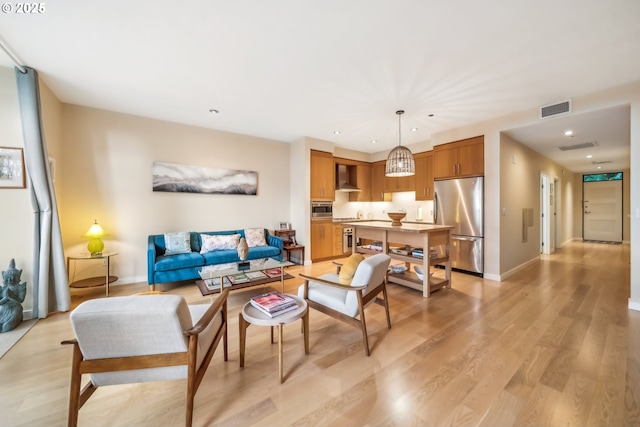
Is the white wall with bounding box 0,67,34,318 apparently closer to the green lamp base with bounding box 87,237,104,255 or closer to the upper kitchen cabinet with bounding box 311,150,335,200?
the green lamp base with bounding box 87,237,104,255

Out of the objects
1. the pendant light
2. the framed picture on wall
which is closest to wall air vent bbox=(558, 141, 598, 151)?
the pendant light

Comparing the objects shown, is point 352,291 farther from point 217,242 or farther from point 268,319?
point 217,242

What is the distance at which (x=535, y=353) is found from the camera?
81.3 inches

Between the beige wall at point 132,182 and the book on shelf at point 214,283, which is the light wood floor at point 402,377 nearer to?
the book on shelf at point 214,283

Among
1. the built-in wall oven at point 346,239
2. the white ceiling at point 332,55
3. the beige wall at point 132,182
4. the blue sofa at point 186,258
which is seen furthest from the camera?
the built-in wall oven at point 346,239

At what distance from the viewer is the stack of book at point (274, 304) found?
5.95 feet

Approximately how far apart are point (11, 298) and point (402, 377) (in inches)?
148

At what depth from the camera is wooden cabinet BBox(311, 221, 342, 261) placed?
5.42 metres

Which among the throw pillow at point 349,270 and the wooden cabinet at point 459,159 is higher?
the wooden cabinet at point 459,159

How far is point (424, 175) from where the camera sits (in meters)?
5.52

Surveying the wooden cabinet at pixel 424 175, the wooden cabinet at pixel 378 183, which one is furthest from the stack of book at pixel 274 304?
the wooden cabinet at pixel 378 183

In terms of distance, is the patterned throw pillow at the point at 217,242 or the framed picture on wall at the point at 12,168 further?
the patterned throw pillow at the point at 217,242

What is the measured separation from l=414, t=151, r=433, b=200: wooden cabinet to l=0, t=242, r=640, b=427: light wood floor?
2988 millimetres

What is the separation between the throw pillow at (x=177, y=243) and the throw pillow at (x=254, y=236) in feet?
3.23
